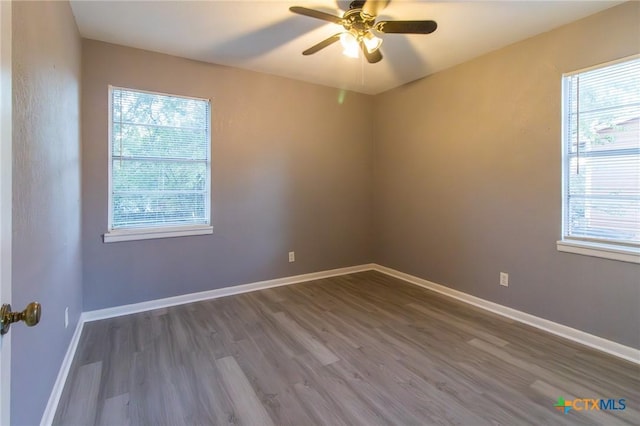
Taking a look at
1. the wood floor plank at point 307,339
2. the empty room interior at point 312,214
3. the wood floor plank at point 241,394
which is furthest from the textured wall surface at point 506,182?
the wood floor plank at point 241,394

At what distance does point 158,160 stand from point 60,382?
2.00 m

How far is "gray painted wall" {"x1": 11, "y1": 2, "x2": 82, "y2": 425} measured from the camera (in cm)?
125

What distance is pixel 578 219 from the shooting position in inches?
99.7

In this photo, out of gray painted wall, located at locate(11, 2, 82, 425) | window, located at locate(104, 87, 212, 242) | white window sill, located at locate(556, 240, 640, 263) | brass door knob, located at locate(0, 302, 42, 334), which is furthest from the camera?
window, located at locate(104, 87, 212, 242)

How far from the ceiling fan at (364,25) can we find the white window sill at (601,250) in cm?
199

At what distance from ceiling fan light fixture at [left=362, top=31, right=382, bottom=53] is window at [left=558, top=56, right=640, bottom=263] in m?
1.60

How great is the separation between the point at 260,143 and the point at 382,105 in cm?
184

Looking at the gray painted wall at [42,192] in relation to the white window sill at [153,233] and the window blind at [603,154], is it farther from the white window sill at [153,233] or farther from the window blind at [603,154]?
the window blind at [603,154]

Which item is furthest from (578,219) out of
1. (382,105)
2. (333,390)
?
(382,105)

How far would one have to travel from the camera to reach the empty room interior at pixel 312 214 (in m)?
1.72

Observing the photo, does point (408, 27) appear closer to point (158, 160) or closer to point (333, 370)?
point (333, 370)

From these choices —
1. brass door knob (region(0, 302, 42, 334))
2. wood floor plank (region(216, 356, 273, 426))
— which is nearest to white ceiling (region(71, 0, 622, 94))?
brass door knob (region(0, 302, 42, 334))

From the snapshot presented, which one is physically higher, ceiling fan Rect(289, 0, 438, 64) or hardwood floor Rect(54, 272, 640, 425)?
ceiling fan Rect(289, 0, 438, 64)

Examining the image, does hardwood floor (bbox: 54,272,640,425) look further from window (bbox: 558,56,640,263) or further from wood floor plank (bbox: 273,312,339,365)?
window (bbox: 558,56,640,263)
